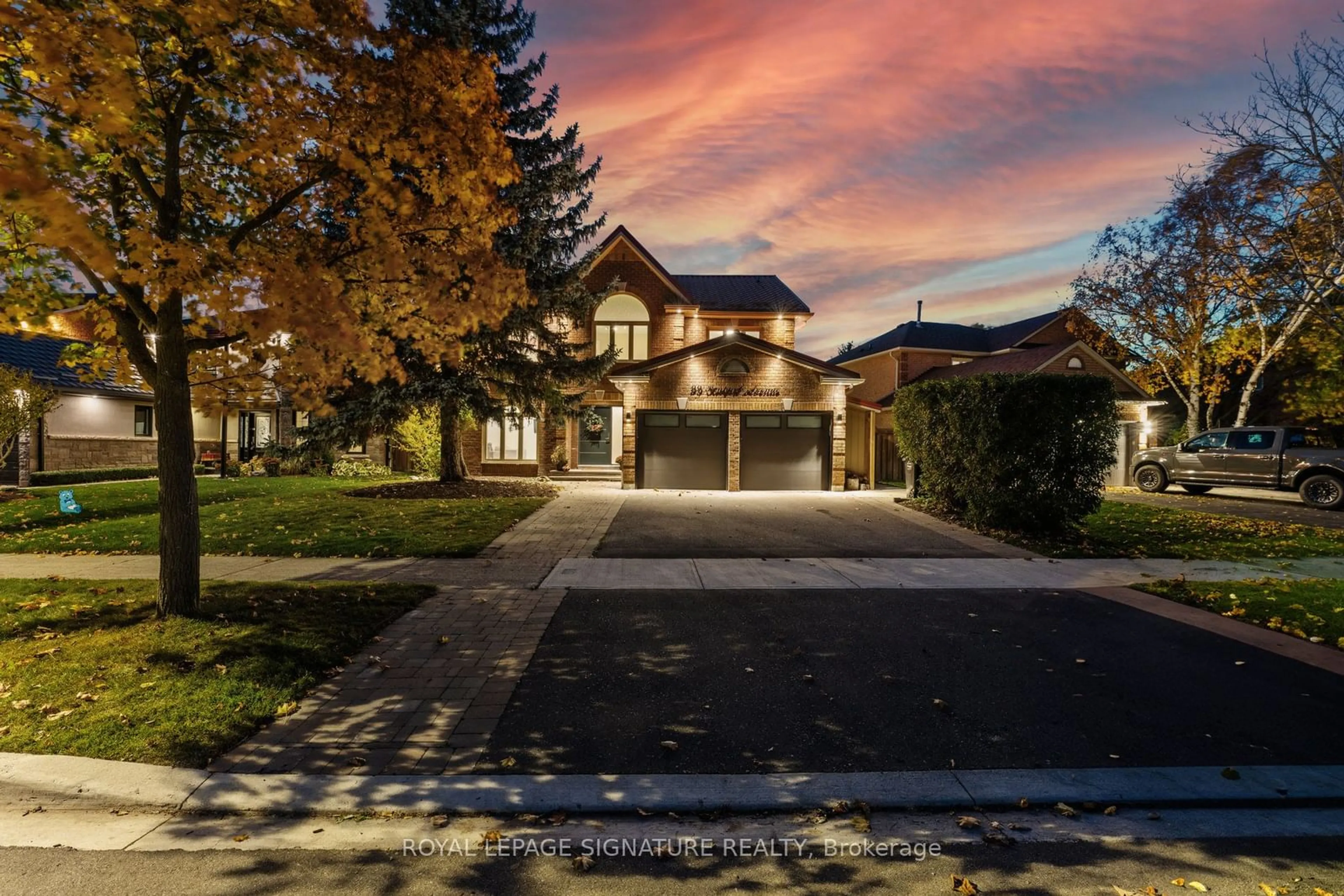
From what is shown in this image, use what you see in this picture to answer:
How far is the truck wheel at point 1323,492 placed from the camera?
15.4 meters

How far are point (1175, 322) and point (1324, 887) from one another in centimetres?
2873

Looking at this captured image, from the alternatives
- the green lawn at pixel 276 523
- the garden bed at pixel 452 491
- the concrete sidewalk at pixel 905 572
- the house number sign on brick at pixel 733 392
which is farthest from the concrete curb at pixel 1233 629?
the house number sign on brick at pixel 733 392

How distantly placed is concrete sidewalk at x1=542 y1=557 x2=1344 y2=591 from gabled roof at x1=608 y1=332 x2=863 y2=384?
11258mm

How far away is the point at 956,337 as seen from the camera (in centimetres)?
3356

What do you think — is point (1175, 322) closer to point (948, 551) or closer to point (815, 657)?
point (948, 551)

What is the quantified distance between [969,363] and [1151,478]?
10646 millimetres

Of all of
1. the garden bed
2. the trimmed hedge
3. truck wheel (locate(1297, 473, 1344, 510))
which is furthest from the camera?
the garden bed

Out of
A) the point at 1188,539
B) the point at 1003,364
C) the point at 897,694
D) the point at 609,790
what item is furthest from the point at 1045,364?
the point at 609,790

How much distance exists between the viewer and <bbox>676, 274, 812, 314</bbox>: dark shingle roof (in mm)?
25766

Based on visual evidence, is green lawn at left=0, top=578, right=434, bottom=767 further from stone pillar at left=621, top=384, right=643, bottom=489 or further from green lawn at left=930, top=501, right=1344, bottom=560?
stone pillar at left=621, top=384, right=643, bottom=489

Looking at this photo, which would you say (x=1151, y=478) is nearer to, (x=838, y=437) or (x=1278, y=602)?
(x=838, y=437)

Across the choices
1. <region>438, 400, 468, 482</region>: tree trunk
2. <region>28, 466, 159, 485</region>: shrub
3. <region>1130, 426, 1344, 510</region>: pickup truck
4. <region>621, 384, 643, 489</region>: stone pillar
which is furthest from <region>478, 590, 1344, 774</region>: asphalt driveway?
<region>28, 466, 159, 485</region>: shrub

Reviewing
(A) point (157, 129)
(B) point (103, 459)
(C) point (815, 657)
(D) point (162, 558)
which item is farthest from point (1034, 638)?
(B) point (103, 459)

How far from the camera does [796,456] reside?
20.4m
